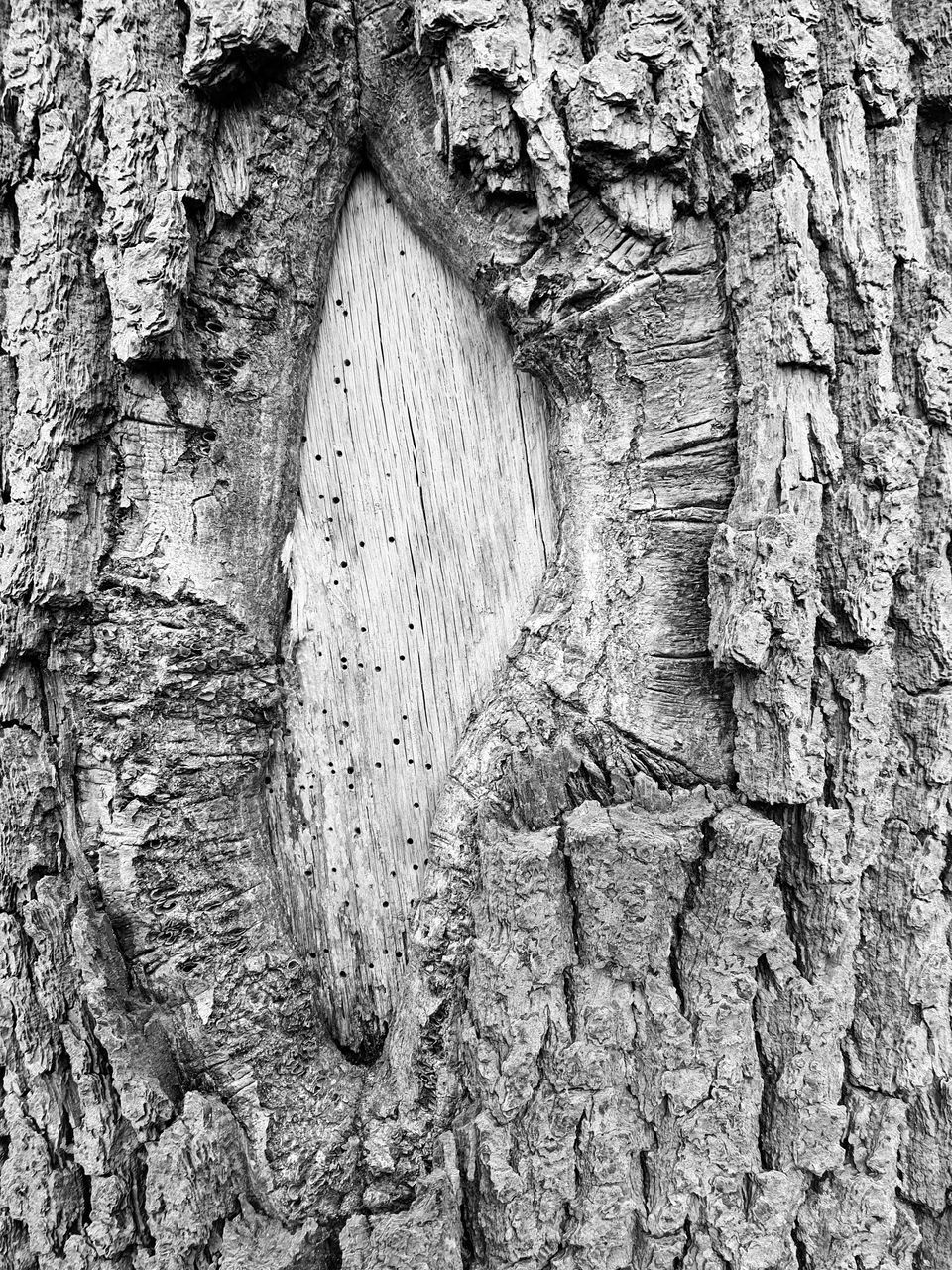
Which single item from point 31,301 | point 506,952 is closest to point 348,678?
point 506,952

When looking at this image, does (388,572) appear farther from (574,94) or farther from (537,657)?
(574,94)

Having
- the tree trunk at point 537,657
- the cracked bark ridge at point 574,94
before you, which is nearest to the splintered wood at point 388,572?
the tree trunk at point 537,657

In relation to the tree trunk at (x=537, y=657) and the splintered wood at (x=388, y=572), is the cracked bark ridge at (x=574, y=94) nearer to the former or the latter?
the tree trunk at (x=537, y=657)

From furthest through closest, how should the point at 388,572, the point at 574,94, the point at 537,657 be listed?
the point at 388,572 → the point at 537,657 → the point at 574,94

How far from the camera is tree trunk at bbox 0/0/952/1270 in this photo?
1450 mm

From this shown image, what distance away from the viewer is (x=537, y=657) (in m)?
1.67

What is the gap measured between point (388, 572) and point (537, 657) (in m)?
0.44

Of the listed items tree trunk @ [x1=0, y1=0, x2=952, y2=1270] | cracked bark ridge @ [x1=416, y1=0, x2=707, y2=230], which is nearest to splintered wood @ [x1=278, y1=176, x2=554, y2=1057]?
tree trunk @ [x1=0, y1=0, x2=952, y2=1270]

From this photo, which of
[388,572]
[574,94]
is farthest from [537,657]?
[574,94]

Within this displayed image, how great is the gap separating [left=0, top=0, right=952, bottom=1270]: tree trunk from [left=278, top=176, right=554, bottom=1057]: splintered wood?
0.33 feet

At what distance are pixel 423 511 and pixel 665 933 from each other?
108 cm

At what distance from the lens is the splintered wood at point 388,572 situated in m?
1.80

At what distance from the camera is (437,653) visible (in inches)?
71.7

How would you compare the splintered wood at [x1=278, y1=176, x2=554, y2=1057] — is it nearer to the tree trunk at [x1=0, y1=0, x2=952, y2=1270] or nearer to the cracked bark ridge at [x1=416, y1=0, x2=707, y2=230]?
the tree trunk at [x1=0, y1=0, x2=952, y2=1270]
